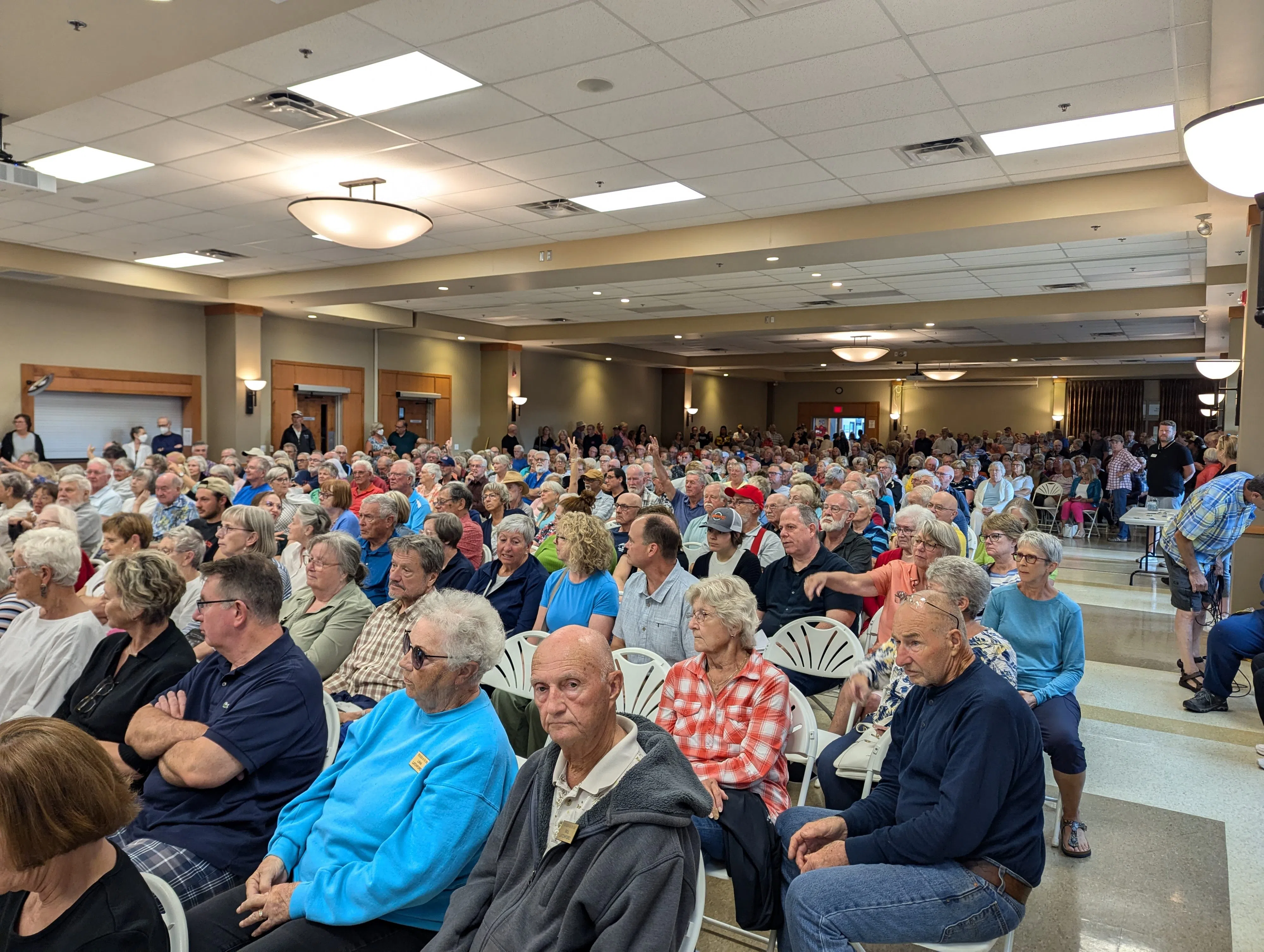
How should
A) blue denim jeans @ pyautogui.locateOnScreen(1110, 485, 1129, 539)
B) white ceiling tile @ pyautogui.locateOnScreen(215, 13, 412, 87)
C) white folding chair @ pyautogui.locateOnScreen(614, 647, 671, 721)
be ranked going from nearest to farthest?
1. white folding chair @ pyautogui.locateOnScreen(614, 647, 671, 721)
2. white ceiling tile @ pyautogui.locateOnScreen(215, 13, 412, 87)
3. blue denim jeans @ pyautogui.locateOnScreen(1110, 485, 1129, 539)

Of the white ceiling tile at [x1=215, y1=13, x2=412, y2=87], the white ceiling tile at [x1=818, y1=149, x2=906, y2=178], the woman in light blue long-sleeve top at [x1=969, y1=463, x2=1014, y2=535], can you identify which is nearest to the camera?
the white ceiling tile at [x1=215, y1=13, x2=412, y2=87]

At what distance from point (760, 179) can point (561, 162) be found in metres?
1.61

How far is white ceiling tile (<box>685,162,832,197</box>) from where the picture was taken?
247 inches

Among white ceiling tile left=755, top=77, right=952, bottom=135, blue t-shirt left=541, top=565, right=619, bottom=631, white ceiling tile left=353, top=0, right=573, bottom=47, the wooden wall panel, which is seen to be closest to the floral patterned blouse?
blue t-shirt left=541, top=565, right=619, bottom=631

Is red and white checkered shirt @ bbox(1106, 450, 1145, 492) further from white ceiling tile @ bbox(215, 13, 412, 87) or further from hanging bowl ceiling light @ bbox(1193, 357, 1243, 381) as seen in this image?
white ceiling tile @ bbox(215, 13, 412, 87)

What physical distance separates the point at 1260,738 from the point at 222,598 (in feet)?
16.4

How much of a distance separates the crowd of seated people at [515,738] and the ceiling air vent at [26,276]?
24.2 ft

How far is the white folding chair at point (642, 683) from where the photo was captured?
3.04 metres

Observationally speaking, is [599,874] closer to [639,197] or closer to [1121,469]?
[639,197]

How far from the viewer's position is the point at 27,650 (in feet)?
9.00

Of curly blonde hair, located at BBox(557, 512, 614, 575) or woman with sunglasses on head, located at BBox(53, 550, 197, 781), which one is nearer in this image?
woman with sunglasses on head, located at BBox(53, 550, 197, 781)

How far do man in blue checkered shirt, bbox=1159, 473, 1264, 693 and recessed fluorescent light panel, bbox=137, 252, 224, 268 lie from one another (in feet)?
34.3

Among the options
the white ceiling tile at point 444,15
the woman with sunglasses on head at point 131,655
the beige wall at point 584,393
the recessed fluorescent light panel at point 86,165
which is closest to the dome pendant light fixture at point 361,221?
the recessed fluorescent light panel at point 86,165

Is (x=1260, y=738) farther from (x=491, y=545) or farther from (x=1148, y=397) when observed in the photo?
(x=1148, y=397)
